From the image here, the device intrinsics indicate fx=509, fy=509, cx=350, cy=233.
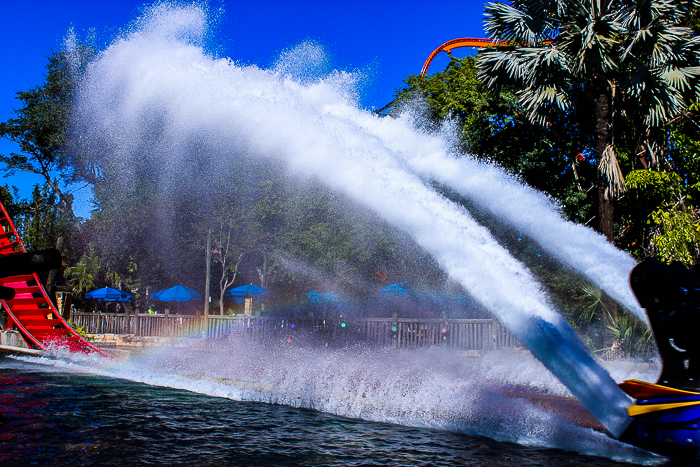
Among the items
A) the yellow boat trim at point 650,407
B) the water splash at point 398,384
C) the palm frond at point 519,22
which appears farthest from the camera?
the palm frond at point 519,22

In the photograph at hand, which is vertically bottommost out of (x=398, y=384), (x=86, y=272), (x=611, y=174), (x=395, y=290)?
(x=398, y=384)

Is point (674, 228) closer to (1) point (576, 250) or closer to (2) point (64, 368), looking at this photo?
(1) point (576, 250)

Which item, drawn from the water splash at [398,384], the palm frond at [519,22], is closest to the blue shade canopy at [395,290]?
the water splash at [398,384]

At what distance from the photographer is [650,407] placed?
210 inches

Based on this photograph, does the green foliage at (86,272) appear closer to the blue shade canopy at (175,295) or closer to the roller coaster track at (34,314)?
the blue shade canopy at (175,295)

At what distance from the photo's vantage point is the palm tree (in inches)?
557

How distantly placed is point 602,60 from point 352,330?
37.7 ft

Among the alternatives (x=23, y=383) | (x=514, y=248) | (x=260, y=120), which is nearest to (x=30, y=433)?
(x=23, y=383)

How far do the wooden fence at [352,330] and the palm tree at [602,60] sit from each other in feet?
16.4

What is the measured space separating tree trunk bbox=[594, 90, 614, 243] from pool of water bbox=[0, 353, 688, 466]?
9177mm

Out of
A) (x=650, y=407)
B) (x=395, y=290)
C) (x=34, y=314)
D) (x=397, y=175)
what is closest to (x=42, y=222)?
(x=34, y=314)

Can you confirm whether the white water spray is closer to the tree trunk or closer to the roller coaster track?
the tree trunk

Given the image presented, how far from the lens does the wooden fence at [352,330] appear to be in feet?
54.9

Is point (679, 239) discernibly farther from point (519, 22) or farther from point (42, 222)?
point (42, 222)
